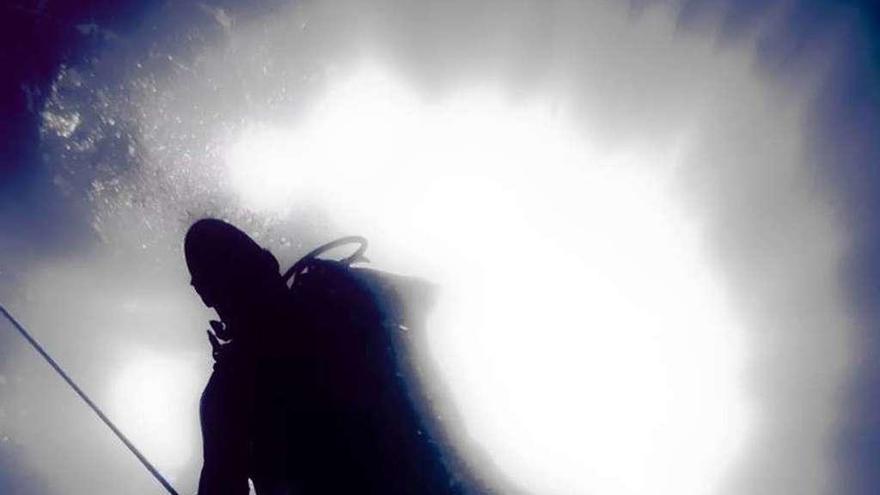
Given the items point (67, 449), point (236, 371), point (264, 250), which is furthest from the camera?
point (67, 449)

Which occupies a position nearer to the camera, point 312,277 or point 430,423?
point 430,423

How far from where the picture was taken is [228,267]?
3230mm

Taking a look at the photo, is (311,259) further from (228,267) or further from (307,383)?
(307,383)

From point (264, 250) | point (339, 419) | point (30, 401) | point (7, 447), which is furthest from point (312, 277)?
point (7, 447)

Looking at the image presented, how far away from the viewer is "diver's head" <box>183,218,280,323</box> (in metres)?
3.18

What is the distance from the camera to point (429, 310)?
10.6 feet

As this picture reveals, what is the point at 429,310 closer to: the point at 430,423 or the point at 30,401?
the point at 430,423

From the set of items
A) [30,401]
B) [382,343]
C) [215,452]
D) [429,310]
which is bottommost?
[30,401]

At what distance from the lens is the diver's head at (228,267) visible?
3178 millimetres

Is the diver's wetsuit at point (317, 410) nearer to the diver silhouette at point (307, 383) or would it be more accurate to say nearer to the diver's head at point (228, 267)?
the diver silhouette at point (307, 383)

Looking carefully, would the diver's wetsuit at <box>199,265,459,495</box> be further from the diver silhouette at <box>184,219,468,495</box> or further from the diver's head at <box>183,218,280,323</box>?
the diver's head at <box>183,218,280,323</box>

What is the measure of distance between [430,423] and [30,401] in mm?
51985

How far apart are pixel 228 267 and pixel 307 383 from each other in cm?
91

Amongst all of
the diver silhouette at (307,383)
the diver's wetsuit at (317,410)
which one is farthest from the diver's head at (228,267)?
the diver's wetsuit at (317,410)
